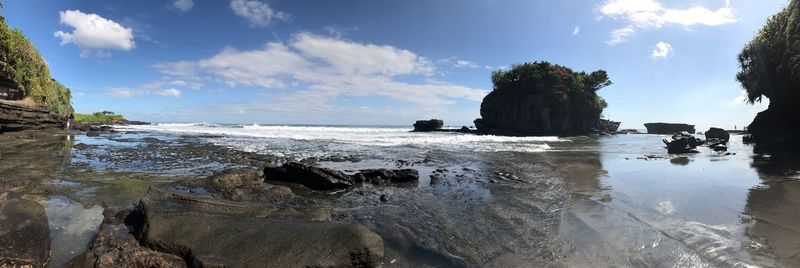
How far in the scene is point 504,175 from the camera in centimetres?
1312

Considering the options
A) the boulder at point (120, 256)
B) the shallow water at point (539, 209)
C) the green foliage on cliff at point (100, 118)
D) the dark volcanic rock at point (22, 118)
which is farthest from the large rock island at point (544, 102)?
the green foliage on cliff at point (100, 118)

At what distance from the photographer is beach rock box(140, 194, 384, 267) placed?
4.43 meters

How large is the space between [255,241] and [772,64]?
34949mm

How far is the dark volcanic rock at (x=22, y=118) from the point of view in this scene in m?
21.4

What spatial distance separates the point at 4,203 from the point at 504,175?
12.1m

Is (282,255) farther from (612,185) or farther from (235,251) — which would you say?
(612,185)

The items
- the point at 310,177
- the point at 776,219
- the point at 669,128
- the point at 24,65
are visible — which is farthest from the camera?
the point at 669,128

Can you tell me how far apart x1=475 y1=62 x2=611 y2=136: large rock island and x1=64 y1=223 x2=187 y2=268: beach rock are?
6377cm

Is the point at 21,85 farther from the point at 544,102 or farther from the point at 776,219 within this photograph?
the point at 544,102

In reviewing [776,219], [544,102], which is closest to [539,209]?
[776,219]

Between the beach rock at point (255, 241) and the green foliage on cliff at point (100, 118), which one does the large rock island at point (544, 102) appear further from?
the green foliage on cliff at point (100, 118)

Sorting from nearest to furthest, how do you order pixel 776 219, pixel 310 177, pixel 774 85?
pixel 776 219 < pixel 310 177 < pixel 774 85

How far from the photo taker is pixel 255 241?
15.6 ft

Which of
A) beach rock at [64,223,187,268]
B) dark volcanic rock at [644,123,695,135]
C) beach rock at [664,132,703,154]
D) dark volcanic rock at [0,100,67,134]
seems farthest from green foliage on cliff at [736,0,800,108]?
dark volcanic rock at [644,123,695,135]
